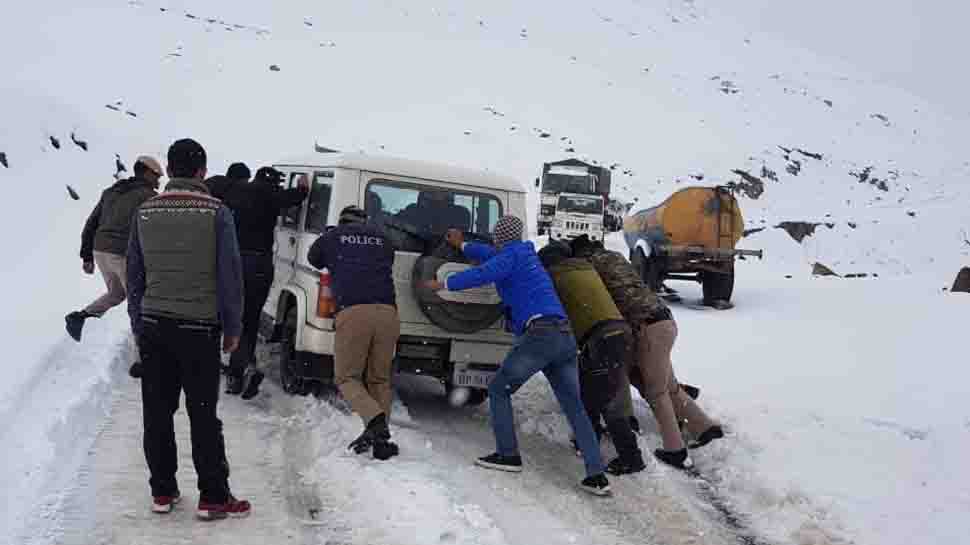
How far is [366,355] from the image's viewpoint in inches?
225

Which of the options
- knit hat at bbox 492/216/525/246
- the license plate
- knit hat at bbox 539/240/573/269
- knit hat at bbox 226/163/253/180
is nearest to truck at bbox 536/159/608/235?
knit hat at bbox 226/163/253/180

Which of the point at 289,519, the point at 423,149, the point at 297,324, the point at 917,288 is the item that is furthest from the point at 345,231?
the point at 423,149

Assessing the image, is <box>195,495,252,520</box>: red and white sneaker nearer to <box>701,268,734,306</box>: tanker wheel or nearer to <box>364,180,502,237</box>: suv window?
<box>364,180,502,237</box>: suv window

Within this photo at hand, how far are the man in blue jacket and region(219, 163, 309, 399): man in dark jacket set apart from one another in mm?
2027

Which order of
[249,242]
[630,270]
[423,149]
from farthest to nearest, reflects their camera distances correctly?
1. [423,149]
2. [249,242]
3. [630,270]

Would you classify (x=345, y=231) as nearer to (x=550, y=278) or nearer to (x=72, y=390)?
(x=550, y=278)

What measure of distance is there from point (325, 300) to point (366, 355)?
75 centimetres

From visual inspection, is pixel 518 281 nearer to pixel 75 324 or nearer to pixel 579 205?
pixel 75 324

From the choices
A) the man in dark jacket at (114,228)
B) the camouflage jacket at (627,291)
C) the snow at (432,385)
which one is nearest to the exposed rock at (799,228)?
the snow at (432,385)

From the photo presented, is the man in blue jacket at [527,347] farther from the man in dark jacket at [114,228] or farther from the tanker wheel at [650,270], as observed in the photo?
the tanker wheel at [650,270]

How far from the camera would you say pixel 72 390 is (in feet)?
19.9

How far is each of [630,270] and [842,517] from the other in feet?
7.41

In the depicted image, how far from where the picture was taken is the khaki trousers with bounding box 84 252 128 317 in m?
7.12

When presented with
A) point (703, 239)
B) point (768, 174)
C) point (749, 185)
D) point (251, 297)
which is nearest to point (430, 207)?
point (251, 297)
